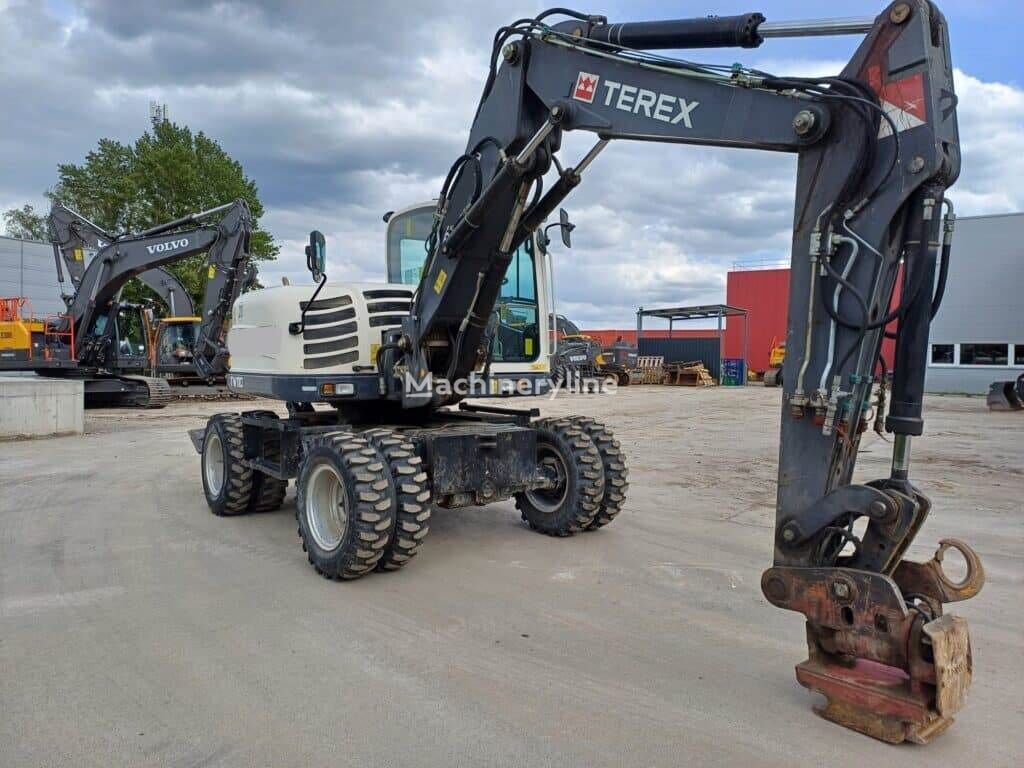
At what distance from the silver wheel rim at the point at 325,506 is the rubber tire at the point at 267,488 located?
159 centimetres

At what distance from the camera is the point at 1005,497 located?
26.5ft

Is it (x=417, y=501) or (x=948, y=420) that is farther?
(x=948, y=420)

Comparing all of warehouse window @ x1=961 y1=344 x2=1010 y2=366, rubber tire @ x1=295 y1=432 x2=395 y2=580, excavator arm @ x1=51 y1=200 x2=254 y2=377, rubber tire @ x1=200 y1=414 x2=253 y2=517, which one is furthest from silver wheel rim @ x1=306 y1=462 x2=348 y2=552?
warehouse window @ x1=961 y1=344 x2=1010 y2=366

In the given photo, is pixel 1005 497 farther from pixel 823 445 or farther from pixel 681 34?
pixel 681 34

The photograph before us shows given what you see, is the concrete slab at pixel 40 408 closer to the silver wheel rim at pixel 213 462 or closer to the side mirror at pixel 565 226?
the silver wheel rim at pixel 213 462

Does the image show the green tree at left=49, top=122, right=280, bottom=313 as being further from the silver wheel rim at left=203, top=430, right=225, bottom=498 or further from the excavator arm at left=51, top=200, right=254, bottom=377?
the silver wheel rim at left=203, top=430, right=225, bottom=498

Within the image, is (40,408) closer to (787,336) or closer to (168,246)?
(168,246)

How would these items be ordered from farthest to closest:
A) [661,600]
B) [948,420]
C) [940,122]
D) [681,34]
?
[948,420] → [661,600] → [681,34] → [940,122]

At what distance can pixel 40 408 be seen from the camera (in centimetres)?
1316

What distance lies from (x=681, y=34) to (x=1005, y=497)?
6.87m

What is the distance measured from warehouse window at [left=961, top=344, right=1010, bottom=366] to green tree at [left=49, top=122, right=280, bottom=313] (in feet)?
99.9

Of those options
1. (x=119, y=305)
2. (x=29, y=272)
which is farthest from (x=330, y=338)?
(x=29, y=272)

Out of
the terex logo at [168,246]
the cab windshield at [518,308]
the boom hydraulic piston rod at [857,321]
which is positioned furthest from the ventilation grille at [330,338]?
the terex logo at [168,246]

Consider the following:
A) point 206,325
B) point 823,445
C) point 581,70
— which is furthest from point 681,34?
point 206,325
